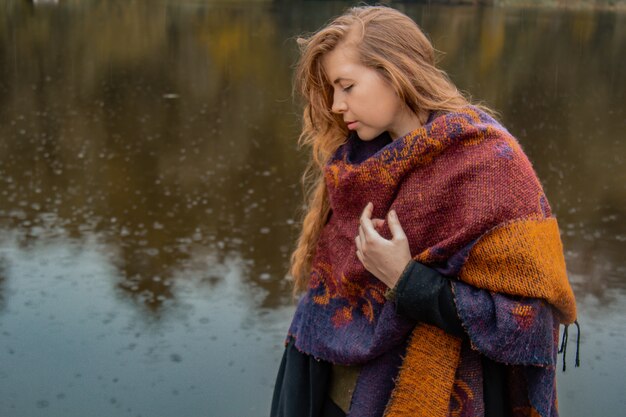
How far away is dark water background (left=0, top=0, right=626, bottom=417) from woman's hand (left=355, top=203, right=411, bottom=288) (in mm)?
2386

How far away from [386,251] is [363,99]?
0.33 metres

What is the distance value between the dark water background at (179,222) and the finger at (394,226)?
2.43m

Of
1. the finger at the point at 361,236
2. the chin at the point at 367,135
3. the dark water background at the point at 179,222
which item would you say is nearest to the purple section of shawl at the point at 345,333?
the finger at the point at 361,236

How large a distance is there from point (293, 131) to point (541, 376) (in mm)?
8227

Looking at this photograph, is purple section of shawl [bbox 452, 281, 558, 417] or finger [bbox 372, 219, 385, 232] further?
finger [bbox 372, 219, 385, 232]

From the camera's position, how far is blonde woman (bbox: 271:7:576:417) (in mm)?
1669

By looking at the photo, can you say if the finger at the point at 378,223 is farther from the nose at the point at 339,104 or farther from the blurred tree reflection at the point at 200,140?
the blurred tree reflection at the point at 200,140

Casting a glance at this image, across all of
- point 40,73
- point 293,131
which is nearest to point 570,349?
point 293,131

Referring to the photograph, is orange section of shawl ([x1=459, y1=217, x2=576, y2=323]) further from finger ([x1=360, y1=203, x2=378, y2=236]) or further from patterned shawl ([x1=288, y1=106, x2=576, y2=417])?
finger ([x1=360, y1=203, x2=378, y2=236])

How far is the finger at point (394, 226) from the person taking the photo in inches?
68.2

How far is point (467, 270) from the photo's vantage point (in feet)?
5.59

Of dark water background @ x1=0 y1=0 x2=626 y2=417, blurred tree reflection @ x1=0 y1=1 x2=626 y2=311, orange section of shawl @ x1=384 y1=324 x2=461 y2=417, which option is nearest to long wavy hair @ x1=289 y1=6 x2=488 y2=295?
orange section of shawl @ x1=384 y1=324 x2=461 y2=417

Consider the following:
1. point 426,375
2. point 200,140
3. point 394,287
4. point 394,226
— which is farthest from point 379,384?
point 200,140

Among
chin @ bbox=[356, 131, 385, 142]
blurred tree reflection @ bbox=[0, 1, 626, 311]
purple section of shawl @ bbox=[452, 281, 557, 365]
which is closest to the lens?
purple section of shawl @ bbox=[452, 281, 557, 365]
